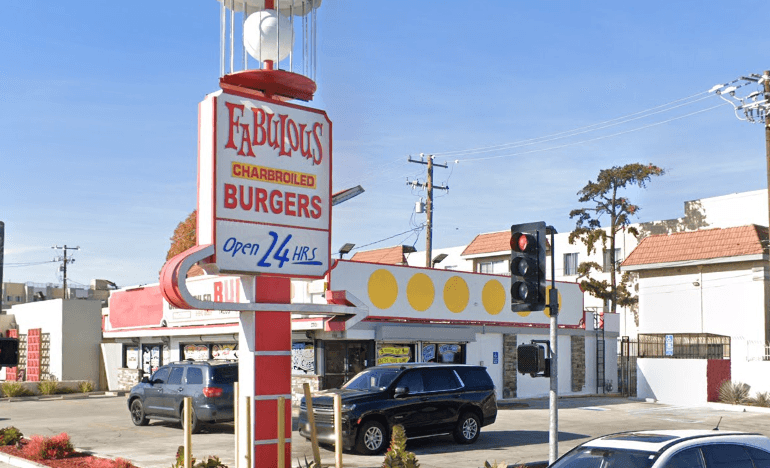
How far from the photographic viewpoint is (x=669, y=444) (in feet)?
28.9

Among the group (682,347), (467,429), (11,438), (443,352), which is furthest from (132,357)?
(682,347)

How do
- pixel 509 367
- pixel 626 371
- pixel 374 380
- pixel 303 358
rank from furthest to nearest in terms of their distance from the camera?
pixel 626 371 < pixel 509 367 < pixel 303 358 < pixel 374 380

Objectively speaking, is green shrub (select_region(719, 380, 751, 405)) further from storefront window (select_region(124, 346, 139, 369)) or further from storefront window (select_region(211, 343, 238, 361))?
storefront window (select_region(124, 346, 139, 369))

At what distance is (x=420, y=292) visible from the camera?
97.6ft

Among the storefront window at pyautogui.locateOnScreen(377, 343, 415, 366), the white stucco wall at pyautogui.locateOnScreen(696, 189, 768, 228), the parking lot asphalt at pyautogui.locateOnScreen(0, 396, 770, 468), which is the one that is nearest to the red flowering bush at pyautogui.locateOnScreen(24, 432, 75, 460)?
the parking lot asphalt at pyautogui.locateOnScreen(0, 396, 770, 468)

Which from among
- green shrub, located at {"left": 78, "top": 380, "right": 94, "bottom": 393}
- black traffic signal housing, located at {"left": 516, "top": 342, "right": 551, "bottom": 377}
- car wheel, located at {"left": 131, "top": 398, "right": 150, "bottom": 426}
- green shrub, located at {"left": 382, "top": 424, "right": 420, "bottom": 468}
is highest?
black traffic signal housing, located at {"left": 516, "top": 342, "right": 551, "bottom": 377}

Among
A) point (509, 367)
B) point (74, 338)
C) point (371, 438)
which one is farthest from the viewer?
point (74, 338)

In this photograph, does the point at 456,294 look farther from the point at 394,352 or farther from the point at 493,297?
the point at 394,352

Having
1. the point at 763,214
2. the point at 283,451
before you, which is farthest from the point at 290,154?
the point at 763,214

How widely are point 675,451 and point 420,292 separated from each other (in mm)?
21119

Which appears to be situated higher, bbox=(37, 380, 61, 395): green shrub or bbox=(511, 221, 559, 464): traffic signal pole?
bbox=(511, 221, 559, 464): traffic signal pole

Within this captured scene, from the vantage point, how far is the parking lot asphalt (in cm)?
1833

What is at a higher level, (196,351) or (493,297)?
(493,297)

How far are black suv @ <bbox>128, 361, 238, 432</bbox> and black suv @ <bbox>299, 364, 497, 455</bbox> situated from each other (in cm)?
313
